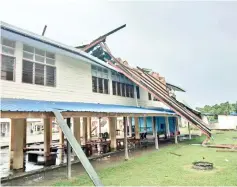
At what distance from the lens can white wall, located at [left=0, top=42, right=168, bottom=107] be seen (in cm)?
980

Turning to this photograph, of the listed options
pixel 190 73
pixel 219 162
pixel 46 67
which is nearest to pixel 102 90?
pixel 46 67

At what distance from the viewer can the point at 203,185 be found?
7141mm

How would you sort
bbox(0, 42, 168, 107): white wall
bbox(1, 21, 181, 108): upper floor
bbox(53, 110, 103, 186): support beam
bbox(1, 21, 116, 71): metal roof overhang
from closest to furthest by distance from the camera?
bbox(53, 110, 103, 186): support beam, bbox(1, 21, 116, 71): metal roof overhang, bbox(1, 21, 181, 108): upper floor, bbox(0, 42, 168, 107): white wall

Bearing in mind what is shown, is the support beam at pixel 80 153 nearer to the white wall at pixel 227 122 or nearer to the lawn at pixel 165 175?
the lawn at pixel 165 175

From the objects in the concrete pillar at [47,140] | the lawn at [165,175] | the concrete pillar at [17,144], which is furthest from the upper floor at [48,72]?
the lawn at [165,175]

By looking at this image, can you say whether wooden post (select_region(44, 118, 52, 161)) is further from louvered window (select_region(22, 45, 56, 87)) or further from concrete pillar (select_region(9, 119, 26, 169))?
louvered window (select_region(22, 45, 56, 87))

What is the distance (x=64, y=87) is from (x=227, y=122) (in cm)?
3568

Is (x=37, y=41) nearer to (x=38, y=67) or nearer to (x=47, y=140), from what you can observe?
(x=38, y=67)

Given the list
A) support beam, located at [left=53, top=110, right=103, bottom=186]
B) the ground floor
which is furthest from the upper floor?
the ground floor

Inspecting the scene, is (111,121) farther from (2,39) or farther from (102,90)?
(2,39)

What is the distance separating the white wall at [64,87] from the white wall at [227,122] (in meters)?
30.0

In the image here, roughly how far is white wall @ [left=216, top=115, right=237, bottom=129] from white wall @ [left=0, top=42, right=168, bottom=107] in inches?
1180

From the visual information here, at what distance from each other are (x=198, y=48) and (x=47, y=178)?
3405 centimetres

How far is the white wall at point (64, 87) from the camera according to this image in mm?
9797
